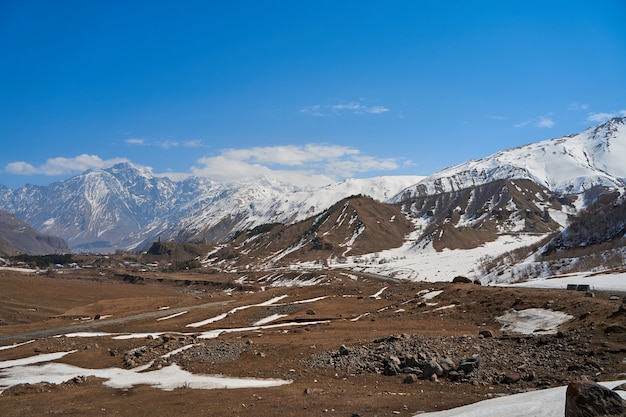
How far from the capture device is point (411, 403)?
21.0 meters

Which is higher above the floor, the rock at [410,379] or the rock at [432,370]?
the rock at [432,370]

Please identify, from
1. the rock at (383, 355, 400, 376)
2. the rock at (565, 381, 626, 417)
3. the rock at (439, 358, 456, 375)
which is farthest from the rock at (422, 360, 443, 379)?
the rock at (565, 381, 626, 417)

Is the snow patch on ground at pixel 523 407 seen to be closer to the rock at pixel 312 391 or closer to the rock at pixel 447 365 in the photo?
the rock at pixel 447 365

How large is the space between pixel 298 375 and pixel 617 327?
806 inches

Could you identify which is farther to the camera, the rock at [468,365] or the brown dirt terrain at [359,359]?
the rock at [468,365]

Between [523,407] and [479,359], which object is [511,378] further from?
[523,407]

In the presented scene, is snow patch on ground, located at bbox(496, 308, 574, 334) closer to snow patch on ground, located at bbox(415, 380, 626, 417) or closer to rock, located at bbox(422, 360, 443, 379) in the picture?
rock, located at bbox(422, 360, 443, 379)

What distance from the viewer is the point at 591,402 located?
40.7 ft

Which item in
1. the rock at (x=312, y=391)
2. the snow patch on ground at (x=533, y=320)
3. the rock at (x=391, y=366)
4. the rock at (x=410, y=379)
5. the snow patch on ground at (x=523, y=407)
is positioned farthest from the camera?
the snow patch on ground at (x=533, y=320)

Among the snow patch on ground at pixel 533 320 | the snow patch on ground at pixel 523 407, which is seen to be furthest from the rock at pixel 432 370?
the snow patch on ground at pixel 533 320

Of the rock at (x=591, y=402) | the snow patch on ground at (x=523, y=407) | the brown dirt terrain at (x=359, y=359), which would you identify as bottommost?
the brown dirt terrain at (x=359, y=359)

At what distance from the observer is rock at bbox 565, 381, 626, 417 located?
1229cm

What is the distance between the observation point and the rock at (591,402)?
40.3 ft

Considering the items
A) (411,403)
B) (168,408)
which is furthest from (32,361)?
(411,403)
